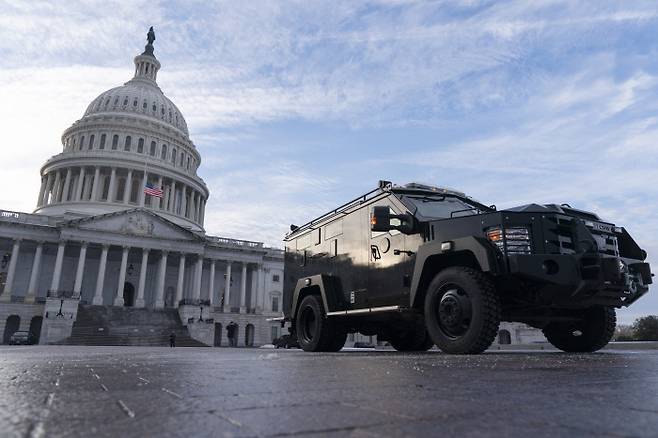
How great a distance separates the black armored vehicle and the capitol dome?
185 feet

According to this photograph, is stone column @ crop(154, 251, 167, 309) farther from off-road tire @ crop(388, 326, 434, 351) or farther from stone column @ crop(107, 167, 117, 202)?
off-road tire @ crop(388, 326, 434, 351)

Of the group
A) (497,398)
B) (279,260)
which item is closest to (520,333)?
(279,260)

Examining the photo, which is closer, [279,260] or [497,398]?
[497,398]

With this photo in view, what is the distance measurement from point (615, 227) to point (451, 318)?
3.59 meters

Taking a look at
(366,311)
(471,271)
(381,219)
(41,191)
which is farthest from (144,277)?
(471,271)

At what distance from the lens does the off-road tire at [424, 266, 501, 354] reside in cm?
671

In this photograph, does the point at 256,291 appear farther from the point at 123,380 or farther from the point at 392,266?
the point at 123,380

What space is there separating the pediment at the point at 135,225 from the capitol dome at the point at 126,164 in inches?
183

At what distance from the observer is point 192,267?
6231 centimetres

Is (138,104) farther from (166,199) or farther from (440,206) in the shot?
(440,206)

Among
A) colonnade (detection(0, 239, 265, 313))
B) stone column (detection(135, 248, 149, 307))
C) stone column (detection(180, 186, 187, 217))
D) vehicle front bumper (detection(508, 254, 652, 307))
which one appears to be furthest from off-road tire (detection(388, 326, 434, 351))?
stone column (detection(180, 186, 187, 217))

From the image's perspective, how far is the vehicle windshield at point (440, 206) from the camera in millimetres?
8680

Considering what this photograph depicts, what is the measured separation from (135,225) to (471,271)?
185ft

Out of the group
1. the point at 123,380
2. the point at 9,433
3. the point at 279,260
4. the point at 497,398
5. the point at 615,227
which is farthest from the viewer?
the point at 279,260
